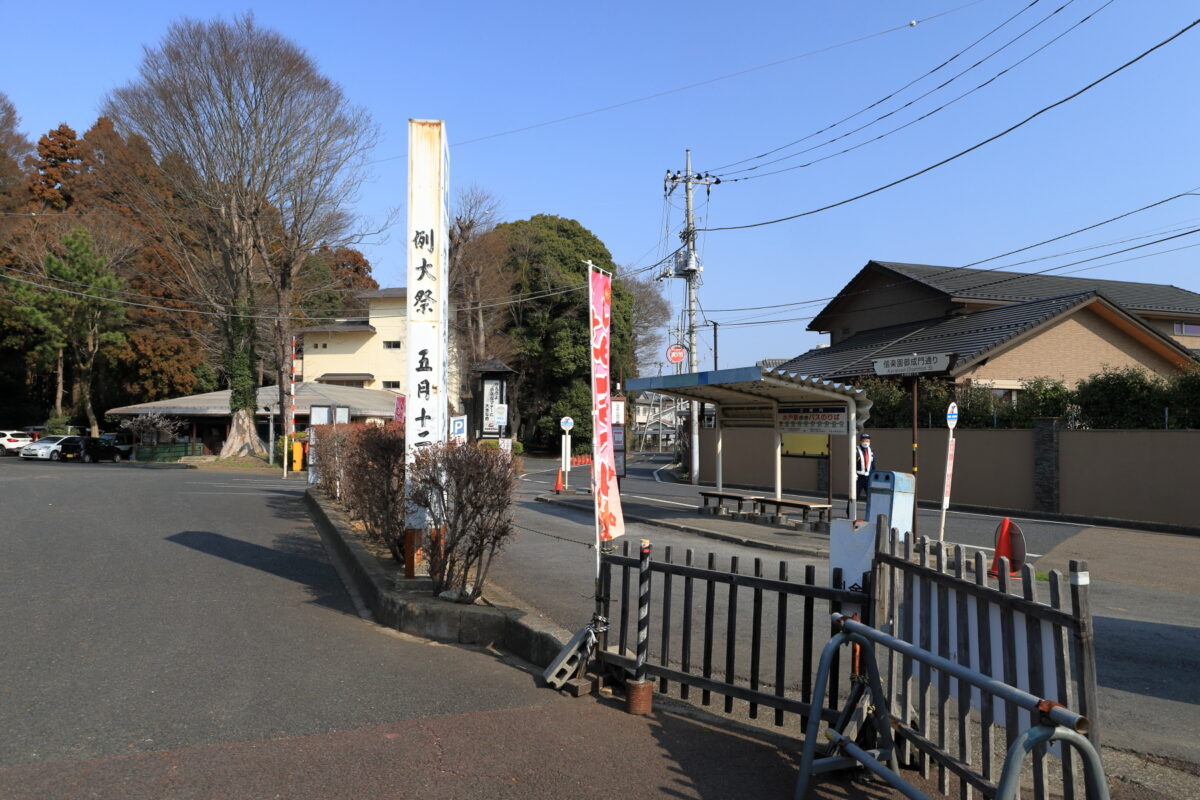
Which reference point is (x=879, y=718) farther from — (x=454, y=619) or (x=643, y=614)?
(x=454, y=619)

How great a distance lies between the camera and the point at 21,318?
149 ft

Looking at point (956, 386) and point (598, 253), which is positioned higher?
Answer: point (598, 253)

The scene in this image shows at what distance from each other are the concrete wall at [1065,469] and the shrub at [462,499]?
1170 centimetres

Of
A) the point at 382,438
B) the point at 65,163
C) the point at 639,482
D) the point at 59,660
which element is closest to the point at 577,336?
the point at 639,482

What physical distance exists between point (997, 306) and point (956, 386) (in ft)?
28.3

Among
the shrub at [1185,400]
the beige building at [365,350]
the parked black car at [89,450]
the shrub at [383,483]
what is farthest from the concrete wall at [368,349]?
the shrub at [383,483]

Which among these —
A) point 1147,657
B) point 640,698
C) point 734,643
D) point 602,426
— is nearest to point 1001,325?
point 1147,657

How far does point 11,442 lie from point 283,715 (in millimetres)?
50540

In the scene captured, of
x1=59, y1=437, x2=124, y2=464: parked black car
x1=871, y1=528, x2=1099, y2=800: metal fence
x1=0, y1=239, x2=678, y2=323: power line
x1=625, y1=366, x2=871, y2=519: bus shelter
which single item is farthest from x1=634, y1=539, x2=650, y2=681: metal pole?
x1=59, y1=437, x2=124, y2=464: parked black car

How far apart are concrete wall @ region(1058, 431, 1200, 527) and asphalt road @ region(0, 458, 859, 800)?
1635 cm

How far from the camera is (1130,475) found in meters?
18.4

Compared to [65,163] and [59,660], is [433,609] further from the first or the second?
[65,163]

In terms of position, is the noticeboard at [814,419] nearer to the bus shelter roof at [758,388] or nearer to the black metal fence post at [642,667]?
the bus shelter roof at [758,388]

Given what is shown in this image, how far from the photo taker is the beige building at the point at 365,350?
54344 millimetres
